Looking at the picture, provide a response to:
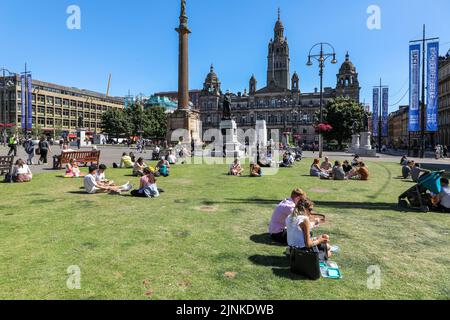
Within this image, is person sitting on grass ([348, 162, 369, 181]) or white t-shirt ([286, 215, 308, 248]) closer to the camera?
white t-shirt ([286, 215, 308, 248])

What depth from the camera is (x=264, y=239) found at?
22.1 feet

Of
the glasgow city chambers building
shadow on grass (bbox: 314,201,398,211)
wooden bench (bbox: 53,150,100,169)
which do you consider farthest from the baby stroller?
the glasgow city chambers building

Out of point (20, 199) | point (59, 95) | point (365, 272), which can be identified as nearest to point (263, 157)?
point (20, 199)

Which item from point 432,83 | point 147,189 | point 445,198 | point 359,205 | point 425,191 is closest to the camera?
point 445,198

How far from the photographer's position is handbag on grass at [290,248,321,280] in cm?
479

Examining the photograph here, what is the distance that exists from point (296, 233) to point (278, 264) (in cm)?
64

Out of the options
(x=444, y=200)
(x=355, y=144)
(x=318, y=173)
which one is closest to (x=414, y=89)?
(x=355, y=144)

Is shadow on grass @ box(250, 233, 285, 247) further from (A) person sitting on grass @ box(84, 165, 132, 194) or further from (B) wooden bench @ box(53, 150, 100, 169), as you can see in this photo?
(B) wooden bench @ box(53, 150, 100, 169)

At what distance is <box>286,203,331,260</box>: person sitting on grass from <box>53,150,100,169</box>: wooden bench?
1644cm

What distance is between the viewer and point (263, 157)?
2289 cm

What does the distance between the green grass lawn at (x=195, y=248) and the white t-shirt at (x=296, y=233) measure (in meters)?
0.44

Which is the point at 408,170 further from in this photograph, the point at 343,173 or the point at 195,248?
the point at 195,248
